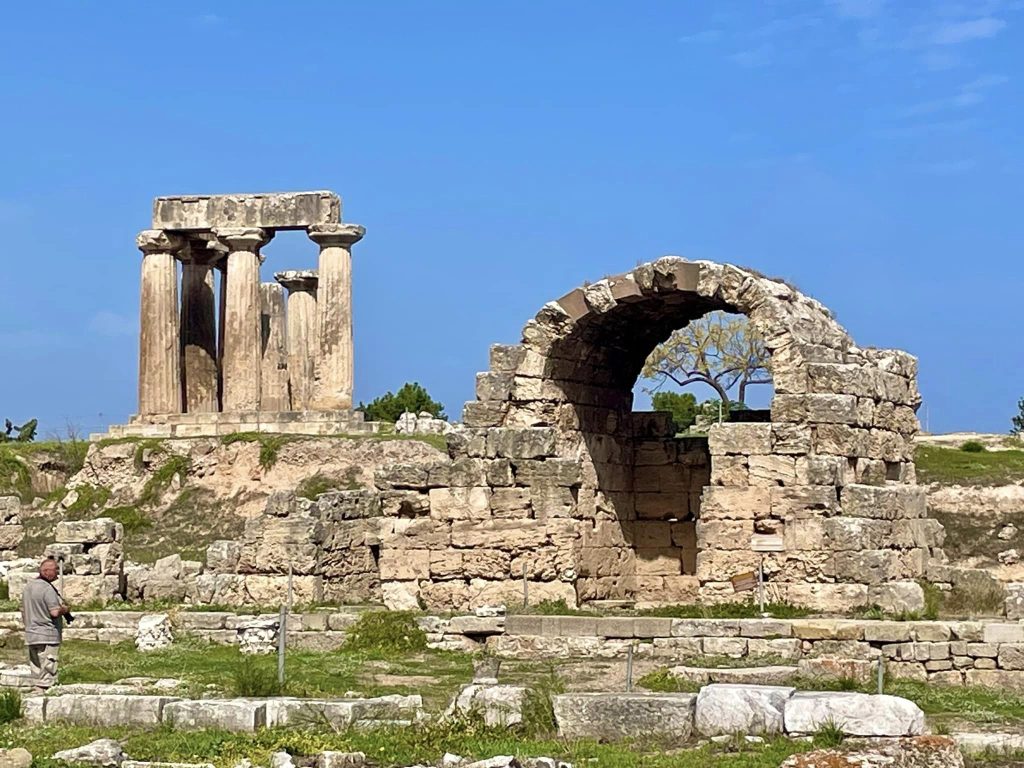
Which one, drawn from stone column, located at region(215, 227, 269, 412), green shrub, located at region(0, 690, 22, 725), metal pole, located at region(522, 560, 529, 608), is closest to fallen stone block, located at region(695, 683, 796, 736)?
green shrub, located at region(0, 690, 22, 725)

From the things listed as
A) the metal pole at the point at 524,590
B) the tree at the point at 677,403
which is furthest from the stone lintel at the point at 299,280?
the metal pole at the point at 524,590

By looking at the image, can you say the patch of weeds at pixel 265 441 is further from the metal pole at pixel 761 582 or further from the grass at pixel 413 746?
the grass at pixel 413 746

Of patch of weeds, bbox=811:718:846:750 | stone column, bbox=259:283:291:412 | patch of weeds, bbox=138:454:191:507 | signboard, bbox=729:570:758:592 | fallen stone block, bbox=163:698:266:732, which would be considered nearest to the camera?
patch of weeds, bbox=811:718:846:750

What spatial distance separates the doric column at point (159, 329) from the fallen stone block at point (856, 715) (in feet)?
119

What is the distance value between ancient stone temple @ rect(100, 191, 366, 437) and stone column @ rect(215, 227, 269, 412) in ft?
0.08

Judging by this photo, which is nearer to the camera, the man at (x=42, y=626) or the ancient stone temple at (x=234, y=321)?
the man at (x=42, y=626)

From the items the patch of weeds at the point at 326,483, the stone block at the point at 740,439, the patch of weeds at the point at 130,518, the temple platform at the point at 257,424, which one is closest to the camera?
the stone block at the point at 740,439

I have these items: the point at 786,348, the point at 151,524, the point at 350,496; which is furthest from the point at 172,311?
the point at 786,348

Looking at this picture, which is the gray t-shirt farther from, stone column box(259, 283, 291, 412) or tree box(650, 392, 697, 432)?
tree box(650, 392, 697, 432)

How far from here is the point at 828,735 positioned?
14.2 m

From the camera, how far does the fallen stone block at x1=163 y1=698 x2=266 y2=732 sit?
15.8 metres

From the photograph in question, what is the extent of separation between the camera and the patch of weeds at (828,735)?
14.1m

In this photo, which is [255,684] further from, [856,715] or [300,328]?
[300,328]

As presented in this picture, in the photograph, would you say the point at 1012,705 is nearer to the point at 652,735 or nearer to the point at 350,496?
the point at 652,735
